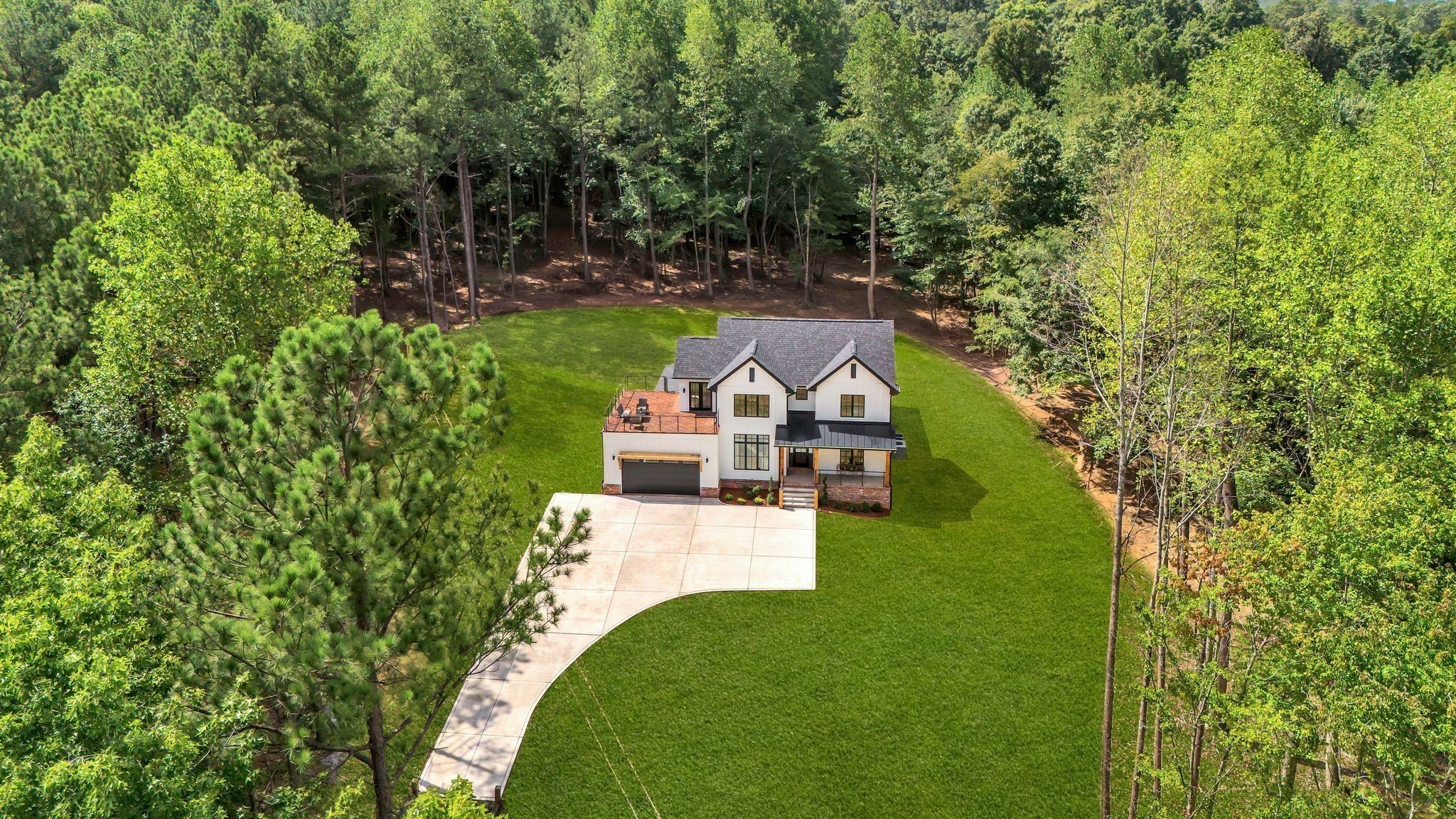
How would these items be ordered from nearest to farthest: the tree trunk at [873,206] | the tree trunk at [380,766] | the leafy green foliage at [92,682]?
1. the leafy green foliage at [92,682]
2. the tree trunk at [380,766]
3. the tree trunk at [873,206]

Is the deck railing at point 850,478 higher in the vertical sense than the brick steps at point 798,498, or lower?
higher

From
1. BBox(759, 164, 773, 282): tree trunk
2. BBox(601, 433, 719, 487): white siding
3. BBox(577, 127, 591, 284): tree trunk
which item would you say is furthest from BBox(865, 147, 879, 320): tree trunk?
BBox(601, 433, 719, 487): white siding

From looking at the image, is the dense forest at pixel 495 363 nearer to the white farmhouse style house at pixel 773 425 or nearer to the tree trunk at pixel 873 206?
the tree trunk at pixel 873 206

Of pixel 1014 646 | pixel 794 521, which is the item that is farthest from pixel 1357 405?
pixel 794 521

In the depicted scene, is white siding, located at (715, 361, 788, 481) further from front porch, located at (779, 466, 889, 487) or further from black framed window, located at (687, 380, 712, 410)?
black framed window, located at (687, 380, 712, 410)

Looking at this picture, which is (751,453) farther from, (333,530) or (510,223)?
(510,223)

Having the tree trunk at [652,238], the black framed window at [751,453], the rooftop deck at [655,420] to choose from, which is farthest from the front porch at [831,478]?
the tree trunk at [652,238]

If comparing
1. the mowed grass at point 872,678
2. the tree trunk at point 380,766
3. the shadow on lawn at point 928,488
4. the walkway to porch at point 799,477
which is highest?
the tree trunk at point 380,766
